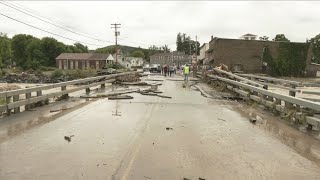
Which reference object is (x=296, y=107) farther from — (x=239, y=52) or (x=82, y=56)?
(x=82, y=56)

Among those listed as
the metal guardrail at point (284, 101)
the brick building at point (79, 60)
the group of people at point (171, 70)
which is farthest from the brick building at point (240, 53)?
the brick building at point (79, 60)

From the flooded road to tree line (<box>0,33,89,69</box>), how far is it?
113416 millimetres

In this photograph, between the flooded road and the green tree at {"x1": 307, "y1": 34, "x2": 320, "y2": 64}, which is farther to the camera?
the green tree at {"x1": 307, "y1": 34, "x2": 320, "y2": 64}

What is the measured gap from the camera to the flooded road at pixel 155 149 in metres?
6.39

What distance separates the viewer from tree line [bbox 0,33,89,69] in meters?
123

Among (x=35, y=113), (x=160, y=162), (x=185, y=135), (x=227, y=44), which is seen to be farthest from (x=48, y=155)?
(x=227, y=44)

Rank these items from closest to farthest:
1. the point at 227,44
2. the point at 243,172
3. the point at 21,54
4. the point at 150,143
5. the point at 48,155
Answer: the point at 243,172, the point at 48,155, the point at 150,143, the point at 227,44, the point at 21,54

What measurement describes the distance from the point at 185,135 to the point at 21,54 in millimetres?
142539

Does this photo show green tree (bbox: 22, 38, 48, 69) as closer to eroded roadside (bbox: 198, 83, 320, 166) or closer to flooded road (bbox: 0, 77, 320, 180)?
eroded roadside (bbox: 198, 83, 320, 166)

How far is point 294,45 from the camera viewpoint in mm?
75688

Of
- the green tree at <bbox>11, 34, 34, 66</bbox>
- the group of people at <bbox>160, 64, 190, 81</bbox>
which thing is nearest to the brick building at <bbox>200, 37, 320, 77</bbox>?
the group of people at <bbox>160, 64, 190, 81</bbox>

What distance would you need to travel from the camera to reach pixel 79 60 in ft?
424

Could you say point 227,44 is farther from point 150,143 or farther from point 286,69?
point 150,143

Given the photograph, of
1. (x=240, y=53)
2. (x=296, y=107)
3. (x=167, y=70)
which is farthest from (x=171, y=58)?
(x=296, y=107)
